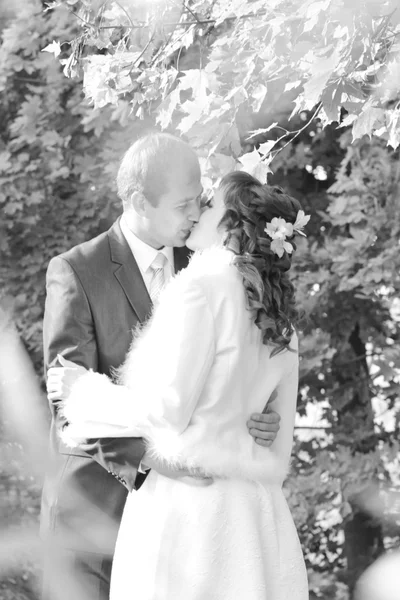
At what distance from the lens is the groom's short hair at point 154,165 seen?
103 inches

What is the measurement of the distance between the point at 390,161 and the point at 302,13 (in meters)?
2.25

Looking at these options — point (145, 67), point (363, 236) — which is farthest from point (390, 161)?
point (145, 67)

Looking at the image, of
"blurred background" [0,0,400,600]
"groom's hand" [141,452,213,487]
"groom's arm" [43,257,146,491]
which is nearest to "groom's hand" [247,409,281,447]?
"groom's hand" [141,452,213,487]

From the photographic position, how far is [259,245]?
7.52 ft

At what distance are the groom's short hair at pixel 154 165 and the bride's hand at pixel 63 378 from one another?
0.48 m

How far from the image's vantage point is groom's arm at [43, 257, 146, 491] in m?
2.43

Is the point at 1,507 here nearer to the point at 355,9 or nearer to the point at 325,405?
the point at 325,405

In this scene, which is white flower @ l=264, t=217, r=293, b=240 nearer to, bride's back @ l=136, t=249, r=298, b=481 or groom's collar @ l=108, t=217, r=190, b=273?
bride's back @ l=136, t=249, r=298, b=481

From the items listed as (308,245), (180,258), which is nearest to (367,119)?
(180,258)

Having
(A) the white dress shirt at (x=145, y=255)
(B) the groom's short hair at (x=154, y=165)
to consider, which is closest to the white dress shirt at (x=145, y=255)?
(A) the white dress shirt at (x=145, y=255)

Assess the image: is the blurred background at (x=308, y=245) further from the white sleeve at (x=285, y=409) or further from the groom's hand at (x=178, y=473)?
the groom's hand at (x=178, y=473)

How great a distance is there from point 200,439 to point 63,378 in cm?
39

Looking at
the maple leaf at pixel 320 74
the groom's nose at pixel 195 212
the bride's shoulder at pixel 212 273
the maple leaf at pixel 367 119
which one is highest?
the maple leaf at pixel 320 74

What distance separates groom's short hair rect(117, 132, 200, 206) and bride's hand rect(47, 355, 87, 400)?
48 cm
